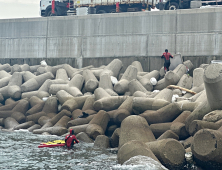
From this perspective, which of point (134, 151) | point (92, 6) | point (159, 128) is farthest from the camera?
point (92, 6)

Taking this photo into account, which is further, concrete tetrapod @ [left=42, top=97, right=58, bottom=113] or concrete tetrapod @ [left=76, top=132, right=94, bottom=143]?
concrete tetrapod @ [left=42, top=97, right=58, bottom=113]

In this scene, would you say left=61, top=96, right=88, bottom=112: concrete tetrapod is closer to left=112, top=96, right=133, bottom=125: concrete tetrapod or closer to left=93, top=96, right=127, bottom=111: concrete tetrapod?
left=93, top=96, right=127, bottom=111: concrete tetrapod

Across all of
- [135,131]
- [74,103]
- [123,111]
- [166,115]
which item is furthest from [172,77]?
[135,131]

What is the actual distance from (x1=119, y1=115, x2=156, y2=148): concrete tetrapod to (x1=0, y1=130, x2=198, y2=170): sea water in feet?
2.01

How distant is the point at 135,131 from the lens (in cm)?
1059

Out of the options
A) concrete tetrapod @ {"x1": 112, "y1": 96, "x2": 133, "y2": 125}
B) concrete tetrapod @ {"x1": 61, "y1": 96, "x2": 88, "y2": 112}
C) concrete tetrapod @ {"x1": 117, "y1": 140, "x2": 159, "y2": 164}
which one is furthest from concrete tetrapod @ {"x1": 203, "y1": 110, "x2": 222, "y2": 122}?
concrete tetrapod @ {"x1": 61, "y1": 96, "x2": 88, "y2": 112}

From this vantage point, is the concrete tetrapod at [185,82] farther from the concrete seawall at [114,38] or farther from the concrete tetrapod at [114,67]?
the concrete tetrapod at [114,67]

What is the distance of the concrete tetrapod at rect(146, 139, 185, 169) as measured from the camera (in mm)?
8977

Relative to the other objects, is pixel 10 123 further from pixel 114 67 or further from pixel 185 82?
pixel 185 82

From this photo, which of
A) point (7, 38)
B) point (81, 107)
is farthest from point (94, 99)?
point (7, 38)

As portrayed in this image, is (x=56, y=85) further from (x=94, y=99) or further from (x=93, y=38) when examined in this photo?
(x=93, y=38)

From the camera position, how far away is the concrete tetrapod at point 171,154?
8977 mm

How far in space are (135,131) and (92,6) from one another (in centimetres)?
1764

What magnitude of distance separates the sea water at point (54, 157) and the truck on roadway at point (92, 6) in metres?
14.4
